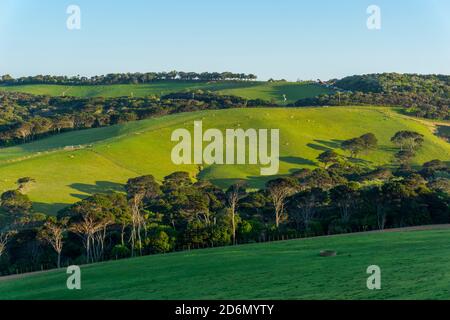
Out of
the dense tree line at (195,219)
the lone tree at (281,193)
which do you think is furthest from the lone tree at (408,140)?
the lone tree at (281,193)

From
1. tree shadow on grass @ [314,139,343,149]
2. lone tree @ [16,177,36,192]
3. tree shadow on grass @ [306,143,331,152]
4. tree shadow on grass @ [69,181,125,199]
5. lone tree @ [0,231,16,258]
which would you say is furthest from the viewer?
tree shadow on grass @ [314,139,343,149]

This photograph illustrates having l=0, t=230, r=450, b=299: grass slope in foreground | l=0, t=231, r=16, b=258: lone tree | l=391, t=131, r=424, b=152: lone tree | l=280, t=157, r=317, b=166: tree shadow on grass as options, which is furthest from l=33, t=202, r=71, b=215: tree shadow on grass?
l=391, t=131, r=424, b=152: lone tree

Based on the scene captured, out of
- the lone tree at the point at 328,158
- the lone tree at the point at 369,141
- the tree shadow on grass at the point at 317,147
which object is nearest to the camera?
the lone tree at the point at 328,158

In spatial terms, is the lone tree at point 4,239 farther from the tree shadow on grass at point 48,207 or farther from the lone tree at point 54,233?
the tree shadow on grass at point 48,207

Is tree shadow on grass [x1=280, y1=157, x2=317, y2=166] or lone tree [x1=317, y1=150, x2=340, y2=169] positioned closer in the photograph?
lone tree [x1=317, y1=150, x2=340, y2=169]

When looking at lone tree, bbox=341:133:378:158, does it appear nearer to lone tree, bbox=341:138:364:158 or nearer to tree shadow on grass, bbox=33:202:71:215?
lone tree, bbox=341:138:364:158
